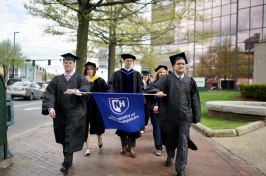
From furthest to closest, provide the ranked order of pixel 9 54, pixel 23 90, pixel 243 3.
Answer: pixel 9 54 < pixel 243 3 < pixel 23 90

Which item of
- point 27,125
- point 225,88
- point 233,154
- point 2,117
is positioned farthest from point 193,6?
point 225,88

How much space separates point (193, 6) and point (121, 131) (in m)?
9.05

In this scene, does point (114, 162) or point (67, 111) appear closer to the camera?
point (67, 111)

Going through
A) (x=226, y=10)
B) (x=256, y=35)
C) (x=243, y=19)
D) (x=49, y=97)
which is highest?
(x=226, y=10)

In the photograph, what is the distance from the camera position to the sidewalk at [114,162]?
390cm

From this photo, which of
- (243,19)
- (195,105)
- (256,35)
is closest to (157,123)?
(195,105)

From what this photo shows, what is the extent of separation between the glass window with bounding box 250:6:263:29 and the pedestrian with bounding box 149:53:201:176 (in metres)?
27.6

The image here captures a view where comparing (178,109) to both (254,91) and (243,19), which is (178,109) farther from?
(243,19)

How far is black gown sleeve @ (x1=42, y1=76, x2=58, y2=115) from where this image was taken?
383 centimetres

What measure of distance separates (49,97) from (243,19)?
30013mm

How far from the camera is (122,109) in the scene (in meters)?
4.48

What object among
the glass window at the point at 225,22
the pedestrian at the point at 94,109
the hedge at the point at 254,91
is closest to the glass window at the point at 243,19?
the glass window at the point at 225,22

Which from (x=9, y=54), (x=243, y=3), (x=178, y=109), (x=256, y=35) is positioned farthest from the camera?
(x=9, y=54)

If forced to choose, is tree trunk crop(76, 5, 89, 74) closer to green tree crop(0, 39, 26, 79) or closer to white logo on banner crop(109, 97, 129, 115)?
white logo on banner crop(109, 97, 129, 115)
